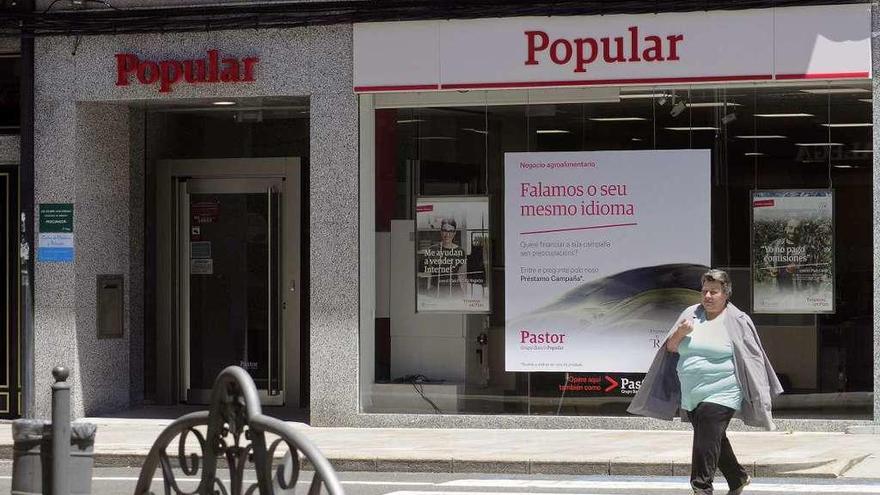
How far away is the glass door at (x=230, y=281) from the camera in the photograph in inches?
701

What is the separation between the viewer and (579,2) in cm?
1505

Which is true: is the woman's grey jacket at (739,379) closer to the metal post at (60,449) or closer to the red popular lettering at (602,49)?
the metal post at (60,449)

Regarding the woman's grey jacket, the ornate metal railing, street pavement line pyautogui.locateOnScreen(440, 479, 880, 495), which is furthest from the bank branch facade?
the ornate metal railing

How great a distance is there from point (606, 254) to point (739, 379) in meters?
5.30

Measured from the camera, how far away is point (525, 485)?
12.0 meters

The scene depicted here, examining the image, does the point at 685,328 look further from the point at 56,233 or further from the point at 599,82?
the point at 56,233

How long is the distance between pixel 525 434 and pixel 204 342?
469 centimetres

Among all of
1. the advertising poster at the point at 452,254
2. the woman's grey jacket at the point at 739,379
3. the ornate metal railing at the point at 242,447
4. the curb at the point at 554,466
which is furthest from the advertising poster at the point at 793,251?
the ornate metal railing at the point at 242,447

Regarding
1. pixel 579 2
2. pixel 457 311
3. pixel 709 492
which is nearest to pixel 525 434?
→ pixel 457 311

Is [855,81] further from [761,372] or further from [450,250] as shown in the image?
[761,372]

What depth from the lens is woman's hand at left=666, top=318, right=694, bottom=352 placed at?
10.0 metres

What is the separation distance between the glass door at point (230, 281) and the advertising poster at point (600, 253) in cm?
339

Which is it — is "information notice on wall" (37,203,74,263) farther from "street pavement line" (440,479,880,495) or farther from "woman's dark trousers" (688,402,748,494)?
Result: "woman's dark trousers" (688,402,748,494)

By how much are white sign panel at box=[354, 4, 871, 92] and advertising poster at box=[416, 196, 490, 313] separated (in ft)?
3.97
